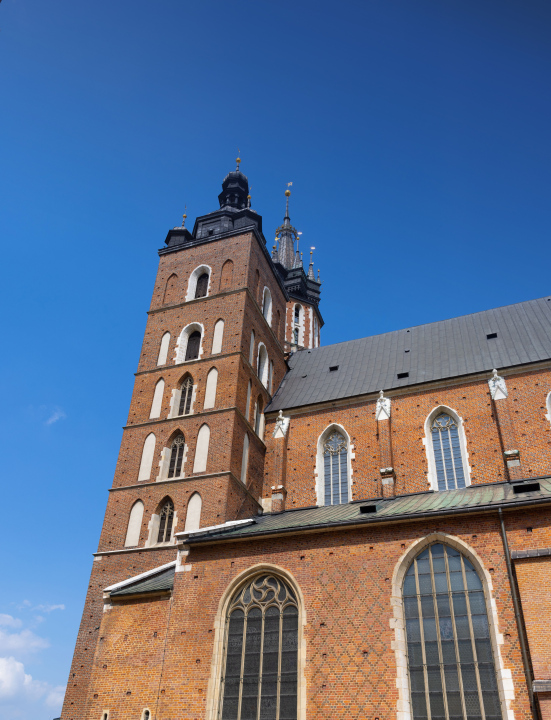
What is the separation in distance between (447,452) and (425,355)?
499 centimetres

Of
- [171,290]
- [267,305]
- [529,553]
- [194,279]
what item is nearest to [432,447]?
[529,553]

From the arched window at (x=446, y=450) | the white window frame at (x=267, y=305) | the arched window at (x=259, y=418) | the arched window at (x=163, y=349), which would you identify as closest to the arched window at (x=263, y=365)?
the arched window at (x=259, y=418)

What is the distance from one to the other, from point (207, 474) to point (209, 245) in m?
11.3

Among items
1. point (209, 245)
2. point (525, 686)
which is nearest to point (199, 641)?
point (525, 686)

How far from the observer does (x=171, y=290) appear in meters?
27.5

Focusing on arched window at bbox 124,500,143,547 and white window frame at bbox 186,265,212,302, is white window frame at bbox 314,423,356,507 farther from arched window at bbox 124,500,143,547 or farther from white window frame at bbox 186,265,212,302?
white window frame at bbox 186,265,212,302

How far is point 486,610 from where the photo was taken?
13.8 m

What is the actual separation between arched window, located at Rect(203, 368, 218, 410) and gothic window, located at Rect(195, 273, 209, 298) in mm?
4491

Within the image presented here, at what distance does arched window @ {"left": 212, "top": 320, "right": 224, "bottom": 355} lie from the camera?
2448 cm

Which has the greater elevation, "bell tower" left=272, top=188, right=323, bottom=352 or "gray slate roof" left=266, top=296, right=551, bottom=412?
"bell tower" left=272, top=188, right=323, bottom=352

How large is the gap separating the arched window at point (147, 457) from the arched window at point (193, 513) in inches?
87.6

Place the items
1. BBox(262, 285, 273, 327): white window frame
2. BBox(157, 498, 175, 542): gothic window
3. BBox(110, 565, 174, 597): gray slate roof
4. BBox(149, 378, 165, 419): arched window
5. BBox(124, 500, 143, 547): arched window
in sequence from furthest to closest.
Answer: BBox(262, 285, 273, 327): white window frame
BBox(149, 378, 165, 419): arched window
BBox(124, 500, 143, 547): arched window
BBox(157, 498, 175, 542): gothic window
BBox(110, 565, 174, 597): gray slate roof

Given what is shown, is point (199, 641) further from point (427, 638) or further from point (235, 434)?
point (235, 434)

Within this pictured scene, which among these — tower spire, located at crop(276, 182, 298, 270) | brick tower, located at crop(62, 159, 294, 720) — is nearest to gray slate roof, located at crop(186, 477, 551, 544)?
brick tower, located at crop(62, 159, 294, 720)
